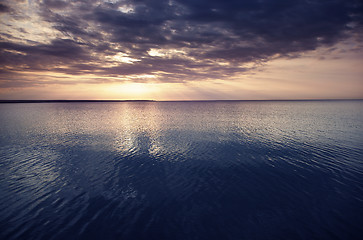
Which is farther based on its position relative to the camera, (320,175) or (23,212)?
(320,175)

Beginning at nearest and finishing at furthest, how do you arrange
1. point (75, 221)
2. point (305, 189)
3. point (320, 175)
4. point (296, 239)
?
point (296, 239) → point (75, 221) → point (305, 189) → point (320, 175)

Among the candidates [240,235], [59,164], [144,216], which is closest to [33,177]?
[59,164]

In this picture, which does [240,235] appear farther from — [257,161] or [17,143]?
[17,143]

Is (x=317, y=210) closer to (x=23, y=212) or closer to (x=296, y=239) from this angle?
(x=296, y=239)

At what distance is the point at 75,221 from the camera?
13.6 m

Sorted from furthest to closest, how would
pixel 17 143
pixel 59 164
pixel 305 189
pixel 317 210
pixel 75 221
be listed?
pixel 17 143
pixel 59 164
pixel 305 189
pixel 317 210
pixel 75 221

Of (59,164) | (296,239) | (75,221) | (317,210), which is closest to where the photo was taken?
(296,239)

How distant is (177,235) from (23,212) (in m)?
13.5

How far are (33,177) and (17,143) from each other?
926 inches

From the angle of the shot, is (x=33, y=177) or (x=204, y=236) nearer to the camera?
(x=204, y=236)

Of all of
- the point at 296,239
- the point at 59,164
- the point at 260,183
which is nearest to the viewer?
the point at 296,239

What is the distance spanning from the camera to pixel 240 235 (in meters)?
12.3

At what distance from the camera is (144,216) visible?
47.0 ft

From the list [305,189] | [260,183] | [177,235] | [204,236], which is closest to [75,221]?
[177,235]
